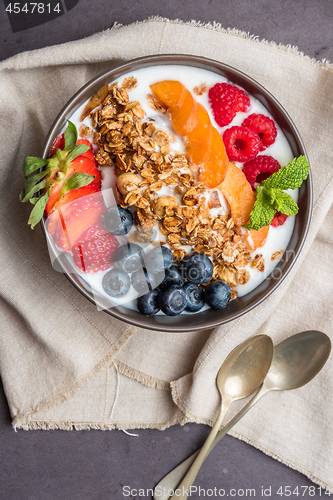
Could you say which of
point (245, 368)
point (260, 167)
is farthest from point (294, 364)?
point (260, 167)

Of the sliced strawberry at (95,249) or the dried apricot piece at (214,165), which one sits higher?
the dried apricot piece at (214,165)

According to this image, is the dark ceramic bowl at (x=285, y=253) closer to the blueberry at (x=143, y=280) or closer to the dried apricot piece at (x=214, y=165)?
the blueberry at (x=143, y=280)

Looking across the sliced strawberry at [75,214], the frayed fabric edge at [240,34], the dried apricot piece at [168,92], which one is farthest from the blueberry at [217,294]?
the frayed fabric edge at [240,34]

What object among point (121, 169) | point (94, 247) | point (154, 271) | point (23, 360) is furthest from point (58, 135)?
point (23, 360)

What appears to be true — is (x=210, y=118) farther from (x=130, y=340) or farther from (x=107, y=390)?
(x=107, y=390)

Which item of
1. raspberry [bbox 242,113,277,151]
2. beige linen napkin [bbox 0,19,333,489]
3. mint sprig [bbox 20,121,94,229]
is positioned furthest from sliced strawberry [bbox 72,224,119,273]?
raspberry [bbox 242,113,277,151]

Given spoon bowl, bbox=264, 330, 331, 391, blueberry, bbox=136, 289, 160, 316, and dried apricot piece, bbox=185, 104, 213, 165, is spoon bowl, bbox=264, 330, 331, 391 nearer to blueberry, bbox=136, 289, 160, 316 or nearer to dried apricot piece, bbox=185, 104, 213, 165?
blueberry, bbox=136, 289, 160, 316

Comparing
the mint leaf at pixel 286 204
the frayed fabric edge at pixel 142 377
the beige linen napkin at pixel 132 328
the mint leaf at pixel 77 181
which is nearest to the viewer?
the mint leaf at pixel 77 181

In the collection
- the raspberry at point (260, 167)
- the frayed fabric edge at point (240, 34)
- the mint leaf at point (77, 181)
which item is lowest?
the raspberry at point (260, 167)
